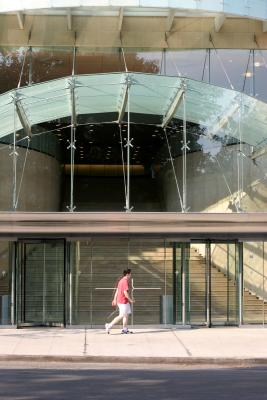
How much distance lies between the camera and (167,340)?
1753 cm

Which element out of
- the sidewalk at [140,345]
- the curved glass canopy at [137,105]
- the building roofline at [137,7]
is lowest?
the sidewalk at [140,345]

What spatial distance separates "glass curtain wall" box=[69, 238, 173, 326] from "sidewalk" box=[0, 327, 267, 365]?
1106 millimetres

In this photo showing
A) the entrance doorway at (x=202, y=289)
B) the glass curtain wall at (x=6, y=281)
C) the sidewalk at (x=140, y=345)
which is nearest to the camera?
the sidewalk at (x=140, y=345)

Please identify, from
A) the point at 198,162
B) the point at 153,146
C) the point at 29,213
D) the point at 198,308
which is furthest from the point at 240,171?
the point at 29,213

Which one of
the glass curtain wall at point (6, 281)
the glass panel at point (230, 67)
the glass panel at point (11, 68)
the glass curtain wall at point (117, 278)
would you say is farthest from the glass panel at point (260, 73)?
the glass curtain wall at point (6, 281)

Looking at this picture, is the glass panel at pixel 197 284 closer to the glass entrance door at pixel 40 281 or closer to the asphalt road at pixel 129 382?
the glass entrance door at pixel 40 281

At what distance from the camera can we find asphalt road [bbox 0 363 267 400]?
9.80 meters

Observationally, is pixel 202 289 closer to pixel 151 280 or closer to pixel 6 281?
pixel 151 280

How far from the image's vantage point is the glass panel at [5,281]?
821 inches

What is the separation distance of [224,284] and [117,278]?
305cm

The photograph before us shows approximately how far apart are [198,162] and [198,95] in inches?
76.9

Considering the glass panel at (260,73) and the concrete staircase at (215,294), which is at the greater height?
the glass panel at (260,73)

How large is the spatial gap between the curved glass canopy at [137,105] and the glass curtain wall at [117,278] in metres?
3.65

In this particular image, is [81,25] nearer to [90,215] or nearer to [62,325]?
[90,215]
